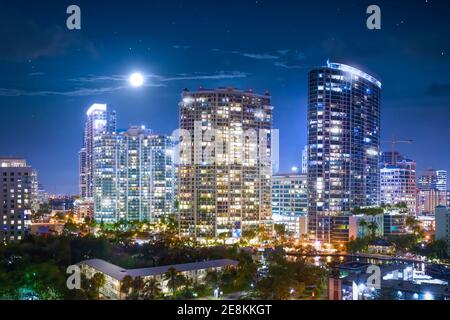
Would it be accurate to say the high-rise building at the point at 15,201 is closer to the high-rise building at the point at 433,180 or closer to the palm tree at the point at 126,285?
the palm tree at the point at 126,285

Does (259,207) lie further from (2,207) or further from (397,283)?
(397,283)

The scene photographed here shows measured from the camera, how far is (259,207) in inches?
656

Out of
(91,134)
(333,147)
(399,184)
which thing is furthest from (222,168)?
(399,184)

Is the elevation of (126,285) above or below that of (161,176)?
below

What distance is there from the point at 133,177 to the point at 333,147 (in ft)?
28.8

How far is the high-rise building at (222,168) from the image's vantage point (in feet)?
52.5

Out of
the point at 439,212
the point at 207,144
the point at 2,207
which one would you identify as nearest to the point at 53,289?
the point at 2,207

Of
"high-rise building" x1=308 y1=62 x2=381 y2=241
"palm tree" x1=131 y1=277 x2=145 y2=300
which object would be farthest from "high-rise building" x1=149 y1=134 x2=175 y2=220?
"palm tree" x1=131 y1=277 x2=145 y2=300

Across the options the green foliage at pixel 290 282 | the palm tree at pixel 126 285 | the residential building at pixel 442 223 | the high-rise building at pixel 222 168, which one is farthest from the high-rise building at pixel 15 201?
the residential building at pixel 442 223

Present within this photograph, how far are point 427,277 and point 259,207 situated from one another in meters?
7.39

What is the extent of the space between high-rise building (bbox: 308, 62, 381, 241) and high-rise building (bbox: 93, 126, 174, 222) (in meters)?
6.85

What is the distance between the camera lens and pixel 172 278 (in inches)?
271

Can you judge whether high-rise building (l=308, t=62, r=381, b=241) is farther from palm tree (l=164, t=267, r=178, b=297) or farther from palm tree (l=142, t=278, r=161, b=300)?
palm tree (l=142, t=278, r=161, b=300)

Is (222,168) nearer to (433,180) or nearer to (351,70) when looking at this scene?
(351,70)
